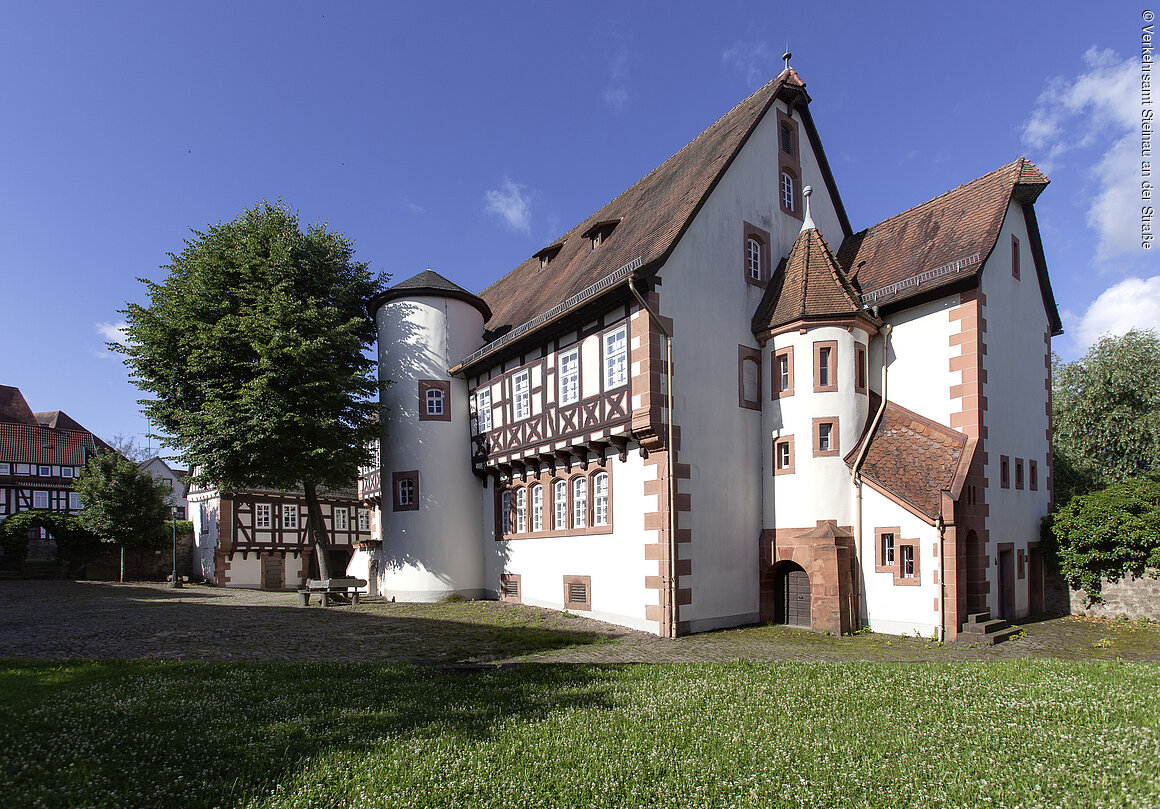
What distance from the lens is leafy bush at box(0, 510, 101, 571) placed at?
36.7m

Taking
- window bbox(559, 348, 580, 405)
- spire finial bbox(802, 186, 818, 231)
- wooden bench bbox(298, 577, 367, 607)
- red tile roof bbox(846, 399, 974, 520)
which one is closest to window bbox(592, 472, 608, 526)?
window bbox(559, 348, 580, 405)

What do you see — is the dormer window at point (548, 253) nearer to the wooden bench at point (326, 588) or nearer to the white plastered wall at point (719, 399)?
the white plastered wall at point (719, 399)

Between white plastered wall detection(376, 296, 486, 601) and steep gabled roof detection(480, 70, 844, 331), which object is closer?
steep gabled roof detection(480, 70, 844, 331)

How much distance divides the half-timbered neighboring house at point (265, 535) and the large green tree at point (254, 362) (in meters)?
12.5

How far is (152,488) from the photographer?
36.5 metres

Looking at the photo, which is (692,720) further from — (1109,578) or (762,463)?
(1109,578)

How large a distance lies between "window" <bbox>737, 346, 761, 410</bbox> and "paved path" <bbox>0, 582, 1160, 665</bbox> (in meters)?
6.19

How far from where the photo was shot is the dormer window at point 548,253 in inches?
1121

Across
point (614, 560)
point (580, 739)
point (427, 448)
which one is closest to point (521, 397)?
point (427, 448)

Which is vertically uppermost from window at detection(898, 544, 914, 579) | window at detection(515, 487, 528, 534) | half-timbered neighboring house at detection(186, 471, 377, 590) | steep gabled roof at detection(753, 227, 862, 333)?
steep gabled roof at detection(753, 227, 862, 333)

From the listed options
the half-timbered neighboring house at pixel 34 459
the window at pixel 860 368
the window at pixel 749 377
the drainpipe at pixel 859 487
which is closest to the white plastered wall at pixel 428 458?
the window at pixel 749 377

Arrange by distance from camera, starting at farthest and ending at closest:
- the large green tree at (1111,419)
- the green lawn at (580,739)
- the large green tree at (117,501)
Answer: the large green tree at (117,501) < the large green tree at (1111,419) < the green lawn at (580,739)

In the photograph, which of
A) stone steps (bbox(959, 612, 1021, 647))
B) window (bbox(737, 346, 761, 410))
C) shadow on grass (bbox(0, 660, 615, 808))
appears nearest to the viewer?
shadow on grass (bbox(0, 660, 615, 808))

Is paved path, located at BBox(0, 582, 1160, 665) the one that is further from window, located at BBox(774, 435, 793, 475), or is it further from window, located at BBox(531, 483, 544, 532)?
window, located at BBox(774, 435, 793, 475)
